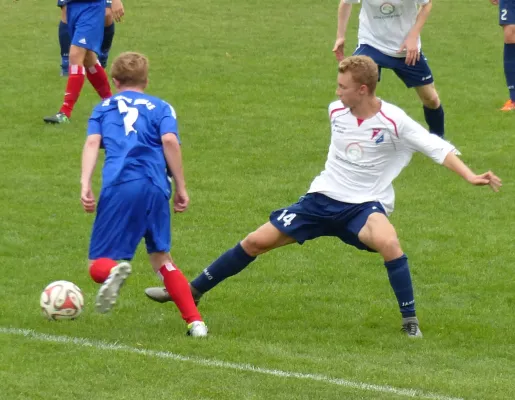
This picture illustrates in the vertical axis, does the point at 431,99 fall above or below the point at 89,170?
below

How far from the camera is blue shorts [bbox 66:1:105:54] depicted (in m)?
11.9

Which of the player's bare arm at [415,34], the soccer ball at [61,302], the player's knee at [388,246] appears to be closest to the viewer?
the soccer ball at [61,302]

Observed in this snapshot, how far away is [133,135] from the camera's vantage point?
6402 millimetres

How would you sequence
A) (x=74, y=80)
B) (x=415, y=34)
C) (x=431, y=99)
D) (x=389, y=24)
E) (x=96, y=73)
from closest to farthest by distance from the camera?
(x=415, y=34) → (x=389, y=24) → (x=431, y=99) → (x=74, y=80) → (x=96, y=73)

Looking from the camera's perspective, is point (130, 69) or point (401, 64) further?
point (401, 64)

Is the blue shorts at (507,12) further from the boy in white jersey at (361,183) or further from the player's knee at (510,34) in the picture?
the boy in white jersey at (361,183)

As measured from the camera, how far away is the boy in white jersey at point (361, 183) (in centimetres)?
662

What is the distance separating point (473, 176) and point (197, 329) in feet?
5.74

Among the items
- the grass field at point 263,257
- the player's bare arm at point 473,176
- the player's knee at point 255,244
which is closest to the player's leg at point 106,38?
the grass field at point 263,257

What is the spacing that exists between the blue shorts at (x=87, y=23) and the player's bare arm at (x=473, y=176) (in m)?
6.22

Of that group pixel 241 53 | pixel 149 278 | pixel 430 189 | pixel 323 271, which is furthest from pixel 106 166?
pixel 241 53

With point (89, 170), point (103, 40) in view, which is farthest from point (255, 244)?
point (103, 40)

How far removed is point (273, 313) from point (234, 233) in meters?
1.91

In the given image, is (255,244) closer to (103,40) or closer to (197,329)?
(197,329)
